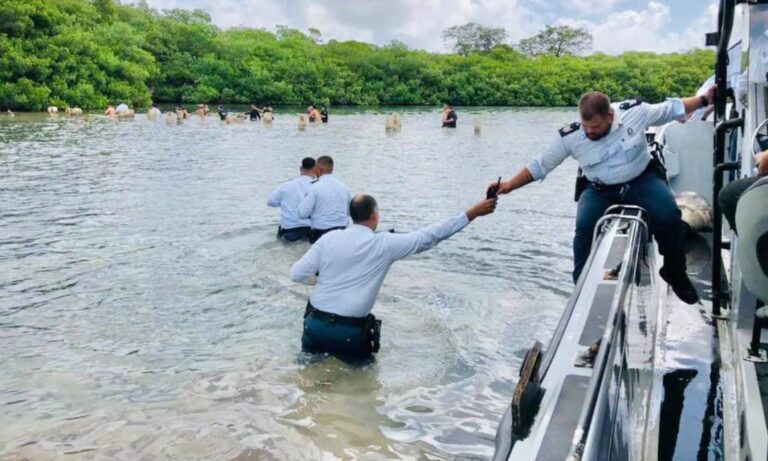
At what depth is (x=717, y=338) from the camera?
499 centimetres

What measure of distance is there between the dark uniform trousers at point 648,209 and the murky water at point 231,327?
1.46 m

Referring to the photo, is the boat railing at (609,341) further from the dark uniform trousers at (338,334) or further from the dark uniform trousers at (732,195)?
the dark uniform trousers at (338,334)

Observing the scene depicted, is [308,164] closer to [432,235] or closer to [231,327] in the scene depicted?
[231,327]

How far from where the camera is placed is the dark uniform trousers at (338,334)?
599 cm

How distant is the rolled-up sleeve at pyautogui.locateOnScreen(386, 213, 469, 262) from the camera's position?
5801mm

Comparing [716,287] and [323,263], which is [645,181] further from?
[323,263]

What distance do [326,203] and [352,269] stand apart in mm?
3875

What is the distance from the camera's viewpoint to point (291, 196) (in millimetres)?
10727

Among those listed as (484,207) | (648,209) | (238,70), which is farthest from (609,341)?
(238,70)

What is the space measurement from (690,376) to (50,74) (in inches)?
2337

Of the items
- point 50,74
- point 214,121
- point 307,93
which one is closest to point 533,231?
point 214,121

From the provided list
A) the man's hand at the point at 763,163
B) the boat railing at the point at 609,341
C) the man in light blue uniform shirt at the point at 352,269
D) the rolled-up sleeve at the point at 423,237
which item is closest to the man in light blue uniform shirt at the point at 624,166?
the rolled-up sleeve at the point at 423,237

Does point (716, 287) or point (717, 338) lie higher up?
point (716, 287)

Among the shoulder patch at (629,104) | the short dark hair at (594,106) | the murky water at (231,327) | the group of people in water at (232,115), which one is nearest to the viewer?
the murky water at (231,327)
